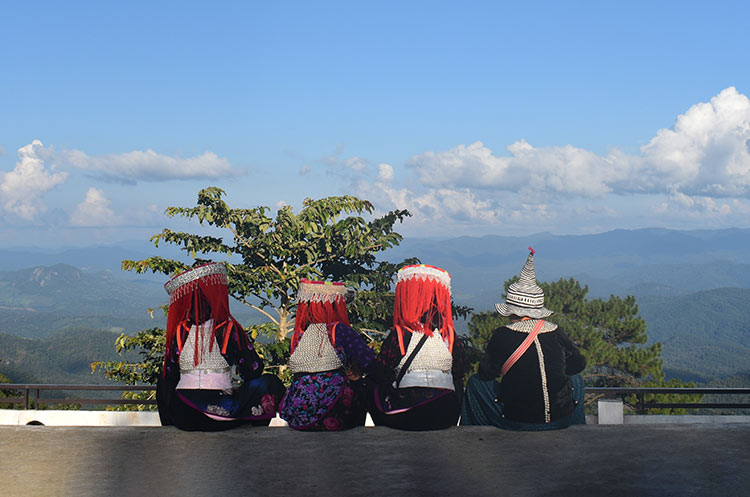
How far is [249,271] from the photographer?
18359 millimetres

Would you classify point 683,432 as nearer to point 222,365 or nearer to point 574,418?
point 574,418

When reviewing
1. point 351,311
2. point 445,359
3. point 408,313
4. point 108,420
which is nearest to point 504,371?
point 445,359

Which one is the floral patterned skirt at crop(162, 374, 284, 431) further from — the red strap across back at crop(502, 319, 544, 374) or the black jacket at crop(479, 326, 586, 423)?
the red strap across back at crop(502, 319, 544, 374)

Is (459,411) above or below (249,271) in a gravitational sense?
below

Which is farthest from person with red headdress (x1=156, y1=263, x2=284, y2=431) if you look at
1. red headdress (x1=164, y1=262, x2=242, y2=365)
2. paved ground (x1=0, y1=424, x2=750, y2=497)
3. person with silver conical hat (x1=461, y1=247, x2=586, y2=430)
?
person with silver conical hat (x1=461, y1=247, x2=586, y2=430)

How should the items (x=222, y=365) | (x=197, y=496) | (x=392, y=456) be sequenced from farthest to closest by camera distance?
1. (x=222, y=365)
2. (x=392, y=456)
3. (x=197, y=496)

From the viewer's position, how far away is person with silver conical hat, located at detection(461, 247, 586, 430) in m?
6.65

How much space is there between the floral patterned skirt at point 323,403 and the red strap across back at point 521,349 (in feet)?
4.67

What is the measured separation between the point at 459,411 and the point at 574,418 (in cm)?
111

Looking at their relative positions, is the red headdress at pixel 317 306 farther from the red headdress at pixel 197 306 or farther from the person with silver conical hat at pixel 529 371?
the person with silver conical hat at pixel 529 371

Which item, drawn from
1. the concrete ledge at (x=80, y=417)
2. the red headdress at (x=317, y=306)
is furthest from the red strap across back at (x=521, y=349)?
the concrete ledge at (x=80, y=417)

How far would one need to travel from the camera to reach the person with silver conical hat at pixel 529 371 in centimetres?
665

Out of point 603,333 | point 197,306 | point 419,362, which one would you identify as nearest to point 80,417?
point 197,306

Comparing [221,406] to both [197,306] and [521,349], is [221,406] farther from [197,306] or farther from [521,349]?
[521,349]
